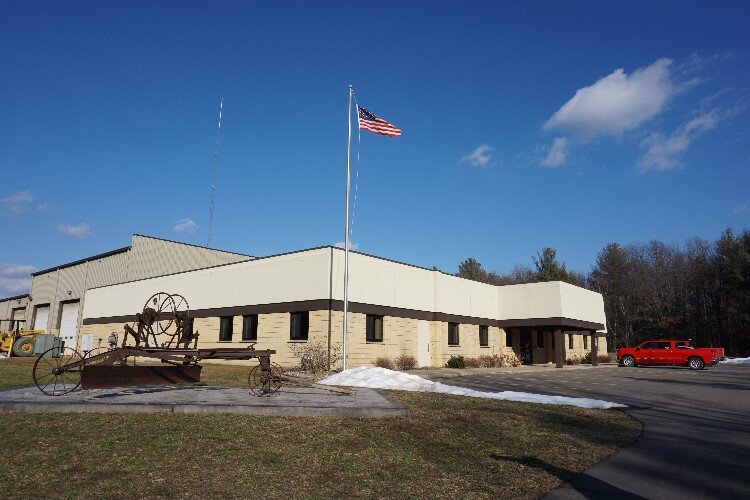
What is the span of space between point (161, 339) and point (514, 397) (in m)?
26.5

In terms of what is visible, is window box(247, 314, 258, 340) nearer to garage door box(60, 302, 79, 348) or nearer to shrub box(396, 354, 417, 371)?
shrub box(396, 354, 417, 371)

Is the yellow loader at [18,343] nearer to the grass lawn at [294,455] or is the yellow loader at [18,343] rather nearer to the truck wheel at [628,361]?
the grass lawn at [294,455]

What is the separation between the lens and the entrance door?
30.4 metres

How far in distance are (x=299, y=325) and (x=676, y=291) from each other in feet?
189

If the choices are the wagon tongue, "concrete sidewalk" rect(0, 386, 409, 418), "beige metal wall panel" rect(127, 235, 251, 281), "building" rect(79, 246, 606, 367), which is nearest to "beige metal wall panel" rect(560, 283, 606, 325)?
"building" rect(79, 246, 606, 367)

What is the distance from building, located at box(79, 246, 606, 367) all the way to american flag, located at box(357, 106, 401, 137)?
671 centimetres

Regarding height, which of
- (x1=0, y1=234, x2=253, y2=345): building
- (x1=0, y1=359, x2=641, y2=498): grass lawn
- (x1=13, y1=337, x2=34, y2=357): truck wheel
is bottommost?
(x1=0, y1=359, x2=641, y2=498): grass lawn

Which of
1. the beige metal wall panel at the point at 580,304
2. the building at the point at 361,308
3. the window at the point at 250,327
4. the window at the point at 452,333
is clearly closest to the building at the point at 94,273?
the building at the point at 361,308

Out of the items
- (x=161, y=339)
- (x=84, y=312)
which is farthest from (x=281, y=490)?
(x=84, y=312)

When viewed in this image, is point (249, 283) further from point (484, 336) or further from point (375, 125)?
point (484, 336)

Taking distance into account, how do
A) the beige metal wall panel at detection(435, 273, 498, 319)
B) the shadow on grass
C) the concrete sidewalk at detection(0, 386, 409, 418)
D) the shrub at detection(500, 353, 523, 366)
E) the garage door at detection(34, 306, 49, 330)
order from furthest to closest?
the garage door at detection(34, 306, 49, 330)
the shrub at detection(500, 353, 523, 366)
the beige metal wall panel at detection(435, 273, 498, 319)
the concrete sidewalk at detection(0, 386, 409, 418)
the shadow on grass

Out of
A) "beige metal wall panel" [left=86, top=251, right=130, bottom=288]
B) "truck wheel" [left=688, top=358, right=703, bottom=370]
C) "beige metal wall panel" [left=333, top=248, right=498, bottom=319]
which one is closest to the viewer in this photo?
"beige metal wall panel" [left=333, top=248, right=498, bottom=319]

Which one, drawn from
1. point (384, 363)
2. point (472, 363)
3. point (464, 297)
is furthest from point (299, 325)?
point (464, 297)

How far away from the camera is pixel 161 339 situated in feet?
110
